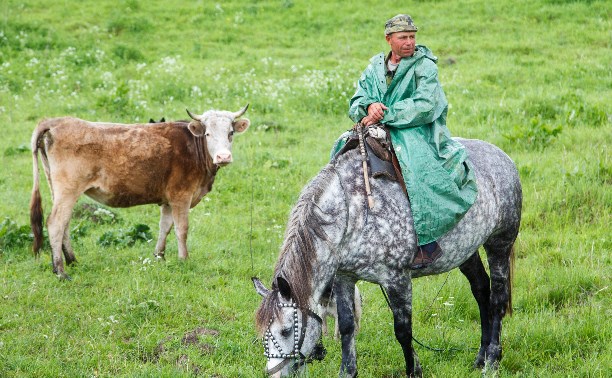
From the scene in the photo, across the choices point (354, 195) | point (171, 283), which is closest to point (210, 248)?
point (171, 283)

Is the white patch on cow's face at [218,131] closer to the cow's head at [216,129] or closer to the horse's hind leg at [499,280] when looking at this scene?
the cow's head at [216,129]

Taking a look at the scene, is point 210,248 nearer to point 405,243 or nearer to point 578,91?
point 405,243

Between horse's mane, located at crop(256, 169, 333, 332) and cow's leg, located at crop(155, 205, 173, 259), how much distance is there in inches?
168

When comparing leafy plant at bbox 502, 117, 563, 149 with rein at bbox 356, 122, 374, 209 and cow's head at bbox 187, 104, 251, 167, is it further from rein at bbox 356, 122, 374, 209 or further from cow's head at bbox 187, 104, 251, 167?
rein at bbox 356, 122, 374, 209

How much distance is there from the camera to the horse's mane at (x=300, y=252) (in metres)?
5.31

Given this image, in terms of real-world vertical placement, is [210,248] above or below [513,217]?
below

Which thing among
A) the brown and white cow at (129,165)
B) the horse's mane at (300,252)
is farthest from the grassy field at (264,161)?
the horse's mane at (300,252)

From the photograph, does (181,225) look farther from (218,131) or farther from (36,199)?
(36,199)

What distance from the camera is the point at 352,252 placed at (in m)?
5.74

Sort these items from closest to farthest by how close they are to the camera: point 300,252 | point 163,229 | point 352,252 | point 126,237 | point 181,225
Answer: point 300,252
point 352,252
point 181,225
point 163,229
point 126,237

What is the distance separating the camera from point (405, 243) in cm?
583

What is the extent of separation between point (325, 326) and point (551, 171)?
4.97 m

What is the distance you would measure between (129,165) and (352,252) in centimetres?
432

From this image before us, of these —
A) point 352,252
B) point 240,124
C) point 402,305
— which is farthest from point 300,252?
point 240,124
